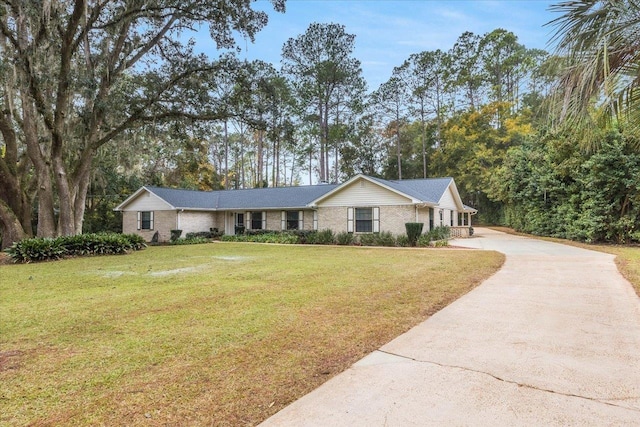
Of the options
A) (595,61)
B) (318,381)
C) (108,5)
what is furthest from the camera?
(108,5)

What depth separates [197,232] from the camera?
23844mm

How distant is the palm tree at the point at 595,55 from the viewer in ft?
13.9

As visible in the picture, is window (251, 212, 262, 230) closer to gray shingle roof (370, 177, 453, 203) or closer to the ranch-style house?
the ranch-style house

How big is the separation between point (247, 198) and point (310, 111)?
1313cm

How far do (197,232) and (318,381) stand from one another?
73.2ft

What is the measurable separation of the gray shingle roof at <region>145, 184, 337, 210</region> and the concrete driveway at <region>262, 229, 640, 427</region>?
56.0 feet

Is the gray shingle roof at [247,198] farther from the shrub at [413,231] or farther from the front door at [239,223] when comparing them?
the shrub at [413,231]

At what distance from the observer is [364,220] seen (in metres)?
19.8

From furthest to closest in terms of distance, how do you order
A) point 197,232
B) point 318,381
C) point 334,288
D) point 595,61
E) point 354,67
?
point 354,67 < point 197,232 < point 334,288 < point 595,61 < point 318,381

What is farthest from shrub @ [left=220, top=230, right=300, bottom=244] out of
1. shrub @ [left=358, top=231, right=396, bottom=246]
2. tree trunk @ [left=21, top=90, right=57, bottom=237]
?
tree trunk @ [left=21, top=90, right=57, bottom=237]

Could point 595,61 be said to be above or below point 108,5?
below

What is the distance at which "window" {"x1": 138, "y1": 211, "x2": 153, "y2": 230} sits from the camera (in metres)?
23.8

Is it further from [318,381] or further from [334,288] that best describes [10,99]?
[318,381]

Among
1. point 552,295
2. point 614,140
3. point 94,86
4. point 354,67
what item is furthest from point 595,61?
point 354,67
